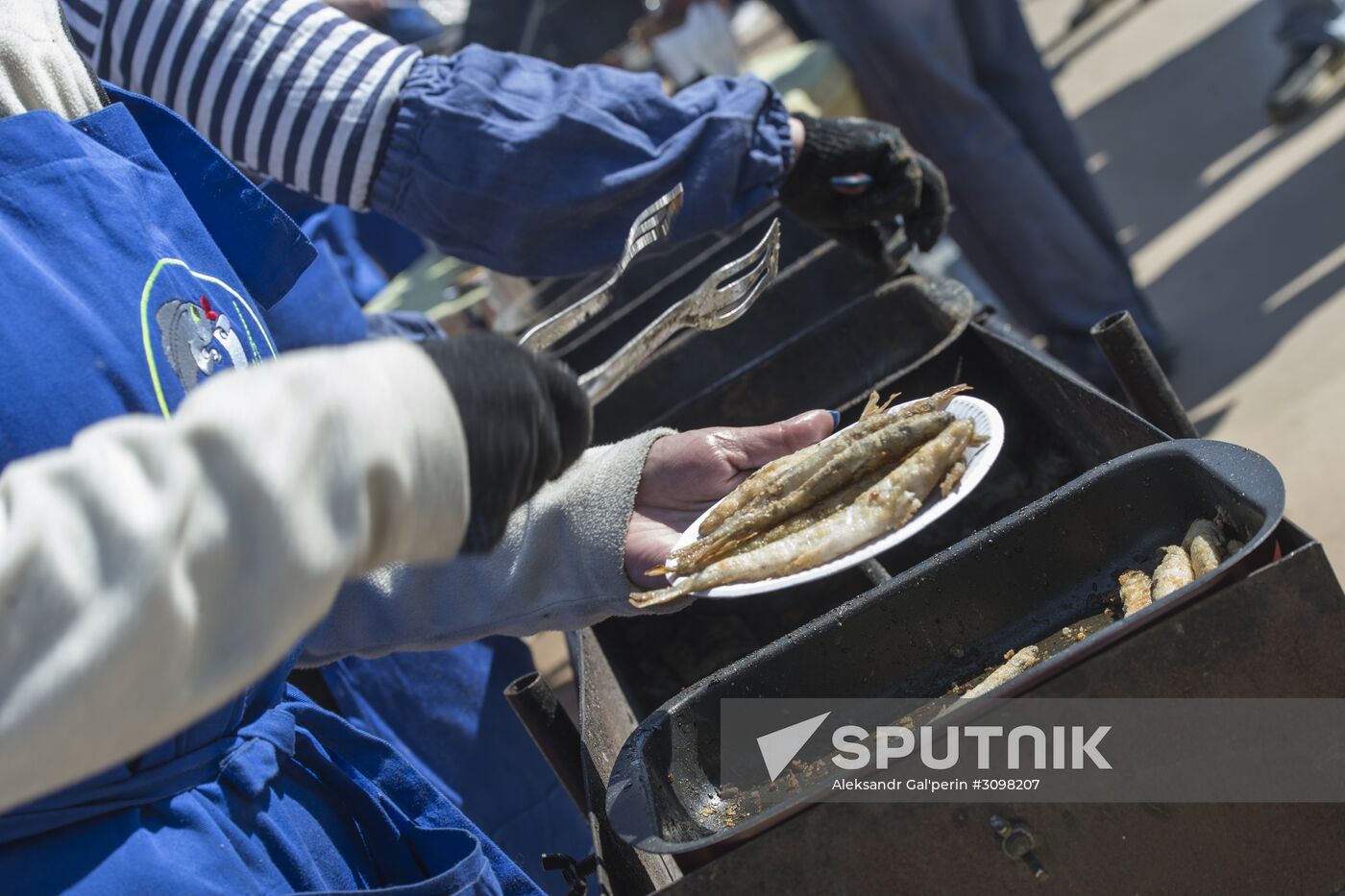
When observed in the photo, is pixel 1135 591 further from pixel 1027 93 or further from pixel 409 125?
pixel 1027 93

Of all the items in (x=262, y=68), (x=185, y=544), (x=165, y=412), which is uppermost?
(x=262, y=68)

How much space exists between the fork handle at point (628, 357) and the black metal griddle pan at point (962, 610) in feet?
2.01

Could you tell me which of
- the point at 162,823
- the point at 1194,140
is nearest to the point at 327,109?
the point at 162,823

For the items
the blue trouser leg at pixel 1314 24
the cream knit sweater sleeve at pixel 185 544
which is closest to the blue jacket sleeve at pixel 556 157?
the cream knit sweater sleeve at pixel 185 544

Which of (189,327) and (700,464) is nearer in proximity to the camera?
(189,327)

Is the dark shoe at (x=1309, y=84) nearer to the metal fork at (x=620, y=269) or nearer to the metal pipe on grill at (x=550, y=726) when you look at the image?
the metal fork at (x=620, y=269)

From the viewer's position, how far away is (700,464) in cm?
231

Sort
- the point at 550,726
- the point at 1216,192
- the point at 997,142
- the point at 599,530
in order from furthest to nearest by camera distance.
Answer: the point at 1216,192 → the point at 997,142 → the point at 550,726 → the point at 599,530

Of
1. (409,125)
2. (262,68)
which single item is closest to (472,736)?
(409,125)

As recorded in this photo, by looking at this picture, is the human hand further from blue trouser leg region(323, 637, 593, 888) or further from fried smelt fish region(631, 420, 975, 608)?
blue trouser leg region(323, 637, 593, 888)

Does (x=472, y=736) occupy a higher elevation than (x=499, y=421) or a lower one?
lower

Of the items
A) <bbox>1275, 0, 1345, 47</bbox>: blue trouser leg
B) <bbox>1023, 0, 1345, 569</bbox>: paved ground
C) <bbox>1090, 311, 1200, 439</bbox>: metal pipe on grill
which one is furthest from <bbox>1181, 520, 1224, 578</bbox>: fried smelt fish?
<bbox>1275, 0, 1345, 47</bbox>: blue trouser leg

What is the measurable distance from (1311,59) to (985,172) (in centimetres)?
323

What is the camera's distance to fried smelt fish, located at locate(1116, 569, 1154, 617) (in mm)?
2057
